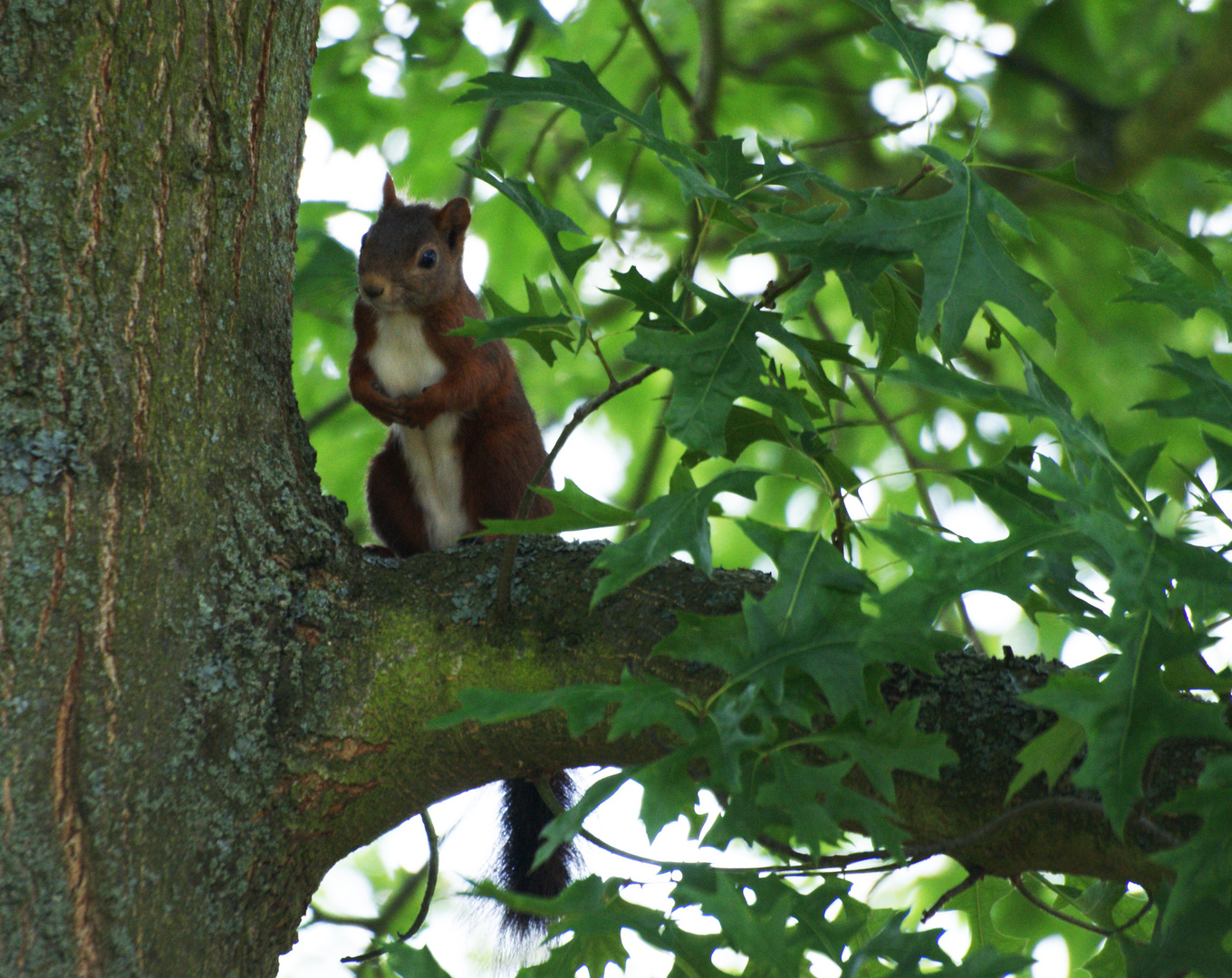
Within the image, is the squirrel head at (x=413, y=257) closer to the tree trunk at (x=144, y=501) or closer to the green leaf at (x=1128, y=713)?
the tree trunk at (x=144, y=501)

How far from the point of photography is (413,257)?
2084 millimetres

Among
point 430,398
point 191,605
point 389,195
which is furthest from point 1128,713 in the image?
point 389,195

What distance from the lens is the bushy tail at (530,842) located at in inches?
64.2

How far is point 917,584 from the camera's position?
33.2 inches

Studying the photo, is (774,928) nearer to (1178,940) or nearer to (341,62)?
(1178,940)

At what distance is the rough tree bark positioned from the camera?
108 centimetres

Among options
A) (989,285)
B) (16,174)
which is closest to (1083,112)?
(989,285)

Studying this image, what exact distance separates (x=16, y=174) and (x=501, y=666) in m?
0.71

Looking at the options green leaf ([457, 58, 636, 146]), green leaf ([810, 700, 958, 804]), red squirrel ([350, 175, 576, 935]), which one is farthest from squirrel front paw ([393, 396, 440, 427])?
green leaf ([810, 700, 958, 804])

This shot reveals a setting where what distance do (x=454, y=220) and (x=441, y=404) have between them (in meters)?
0.46

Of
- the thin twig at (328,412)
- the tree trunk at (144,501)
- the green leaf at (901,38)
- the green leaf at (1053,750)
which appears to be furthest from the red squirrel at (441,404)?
the green leaf at (1053,750)

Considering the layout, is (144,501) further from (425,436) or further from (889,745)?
(425,436)

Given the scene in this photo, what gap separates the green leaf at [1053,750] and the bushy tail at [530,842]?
0.81 metres

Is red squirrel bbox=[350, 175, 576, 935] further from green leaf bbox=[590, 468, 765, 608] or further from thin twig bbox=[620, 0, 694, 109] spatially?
green leaf bbox=[590, 468, 765, 608]
